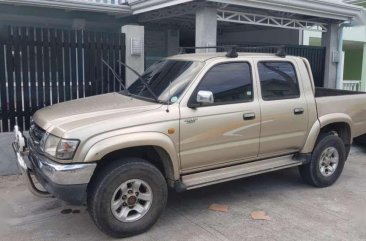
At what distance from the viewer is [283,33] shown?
1325 centimetres

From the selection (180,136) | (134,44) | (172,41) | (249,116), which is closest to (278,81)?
(249,116)

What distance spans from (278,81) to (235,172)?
4.44 ft

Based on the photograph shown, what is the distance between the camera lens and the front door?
4.53m

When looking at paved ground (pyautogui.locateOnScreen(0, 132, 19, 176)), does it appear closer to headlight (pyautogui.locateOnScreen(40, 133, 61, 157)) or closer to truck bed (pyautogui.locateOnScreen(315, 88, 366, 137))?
headlight (pyautogui.locateOnScreen(40, 133, 61, 157))

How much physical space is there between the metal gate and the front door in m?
3.17

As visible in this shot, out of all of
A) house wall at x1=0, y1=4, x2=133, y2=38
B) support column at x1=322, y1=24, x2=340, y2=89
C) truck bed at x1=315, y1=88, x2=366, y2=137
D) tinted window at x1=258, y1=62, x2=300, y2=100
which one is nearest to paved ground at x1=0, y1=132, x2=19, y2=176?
tinted window at x1=258, y1=62, x2=300, y2=100

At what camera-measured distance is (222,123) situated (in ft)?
15.5

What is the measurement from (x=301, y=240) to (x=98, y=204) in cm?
206

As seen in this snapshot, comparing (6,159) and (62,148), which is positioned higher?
(62,148)

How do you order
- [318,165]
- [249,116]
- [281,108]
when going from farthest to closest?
[318,165] < [281,108] < [249,116]

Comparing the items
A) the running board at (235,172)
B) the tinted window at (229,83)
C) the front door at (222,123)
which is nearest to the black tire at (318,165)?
the running board at (235,172)

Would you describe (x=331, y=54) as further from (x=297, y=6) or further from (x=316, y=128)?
(x=316, y=128)

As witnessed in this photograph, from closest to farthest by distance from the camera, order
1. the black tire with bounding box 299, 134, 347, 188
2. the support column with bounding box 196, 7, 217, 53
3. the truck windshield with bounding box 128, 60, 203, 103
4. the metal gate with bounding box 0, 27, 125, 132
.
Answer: the truck windshield with bounding box 128, 60, 203, 103
the black tire with bounding box 299, 134, 347, 188
the metal gate with bounding box 0, 27, 125, 132
the support column with bounding box 196, 7, 217, 53

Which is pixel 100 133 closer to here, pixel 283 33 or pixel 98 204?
pixel 98 204
